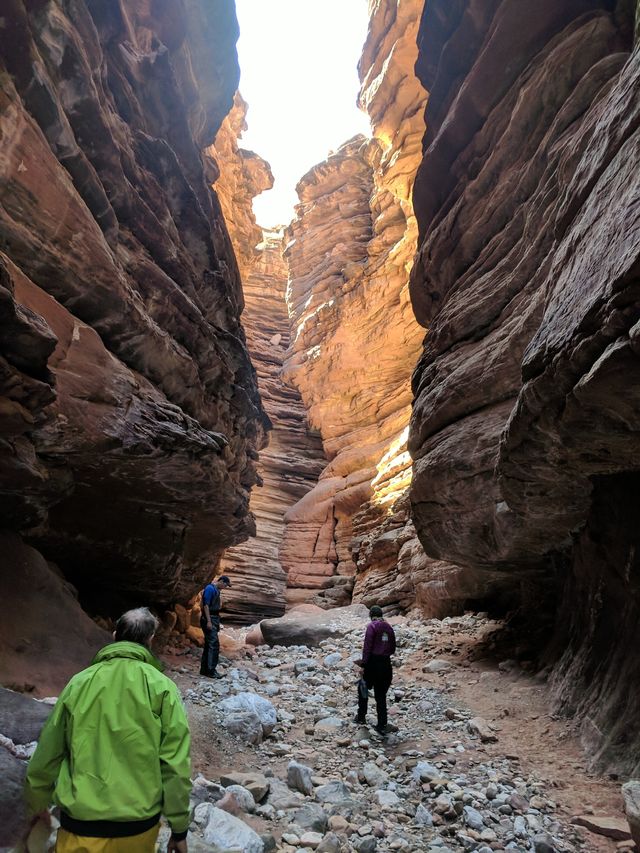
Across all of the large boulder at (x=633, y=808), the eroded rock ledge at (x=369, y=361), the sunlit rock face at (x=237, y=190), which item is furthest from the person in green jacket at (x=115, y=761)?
the sunlit rock face at (x=237, y=190)

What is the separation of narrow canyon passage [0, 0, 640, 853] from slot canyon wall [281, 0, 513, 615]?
5.32 metres

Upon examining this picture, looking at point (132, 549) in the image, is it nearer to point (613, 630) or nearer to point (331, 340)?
point (613, 630)

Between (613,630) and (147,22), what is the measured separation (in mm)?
16492

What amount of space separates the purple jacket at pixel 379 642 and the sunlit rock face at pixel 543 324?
2409 mm

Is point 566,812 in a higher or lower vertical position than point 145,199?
lower

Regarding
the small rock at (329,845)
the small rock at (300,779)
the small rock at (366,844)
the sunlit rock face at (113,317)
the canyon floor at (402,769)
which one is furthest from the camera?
the sunlit rock face at (113,317)

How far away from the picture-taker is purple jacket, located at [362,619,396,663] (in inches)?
298

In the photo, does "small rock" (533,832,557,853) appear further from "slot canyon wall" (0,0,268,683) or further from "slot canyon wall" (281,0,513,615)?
"slot canyon wall" (281,0,513,615)

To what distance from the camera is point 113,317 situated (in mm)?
7824

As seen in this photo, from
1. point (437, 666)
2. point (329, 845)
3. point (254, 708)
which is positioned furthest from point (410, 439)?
point (329, 845)

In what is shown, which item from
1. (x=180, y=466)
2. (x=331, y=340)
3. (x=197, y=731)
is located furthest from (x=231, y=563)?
(x=197, y=731)

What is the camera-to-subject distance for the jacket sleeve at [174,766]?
2.44 meters

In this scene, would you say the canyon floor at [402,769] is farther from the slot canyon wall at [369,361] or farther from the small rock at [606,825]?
the slot canyon wall at [369,361]

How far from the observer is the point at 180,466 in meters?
8.88
